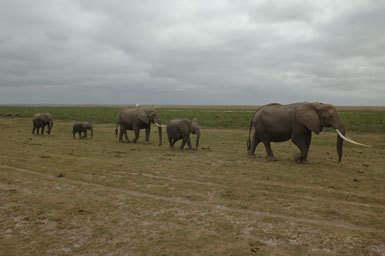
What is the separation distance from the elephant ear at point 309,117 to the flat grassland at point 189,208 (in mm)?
1648

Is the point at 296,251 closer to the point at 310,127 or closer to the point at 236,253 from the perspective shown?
the point at 236,253

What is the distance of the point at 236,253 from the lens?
4590mm

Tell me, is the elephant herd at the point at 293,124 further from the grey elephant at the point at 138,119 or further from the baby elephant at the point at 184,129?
the grey elephant at the point at 138,119

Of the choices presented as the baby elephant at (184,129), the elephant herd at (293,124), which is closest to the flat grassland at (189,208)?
the elephant herd at (293,124)

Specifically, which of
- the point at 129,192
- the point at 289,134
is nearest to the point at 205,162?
the point at 289,134

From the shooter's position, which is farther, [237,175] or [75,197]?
[237,175]

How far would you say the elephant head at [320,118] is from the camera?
1201 cm

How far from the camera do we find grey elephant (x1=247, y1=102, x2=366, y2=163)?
39.7 ft

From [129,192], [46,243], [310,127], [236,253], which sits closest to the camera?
[236,253]

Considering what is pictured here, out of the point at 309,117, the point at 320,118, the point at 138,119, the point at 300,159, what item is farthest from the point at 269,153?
the point at 138,119

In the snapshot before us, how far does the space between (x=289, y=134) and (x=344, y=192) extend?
17.2 feet

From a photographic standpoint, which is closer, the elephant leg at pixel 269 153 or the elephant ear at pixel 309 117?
the elephant ear at pixel 309 117

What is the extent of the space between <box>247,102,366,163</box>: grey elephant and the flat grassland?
1.12 meters

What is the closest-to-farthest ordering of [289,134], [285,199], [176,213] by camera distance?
[176,213] < [285,199] < [289,134]
